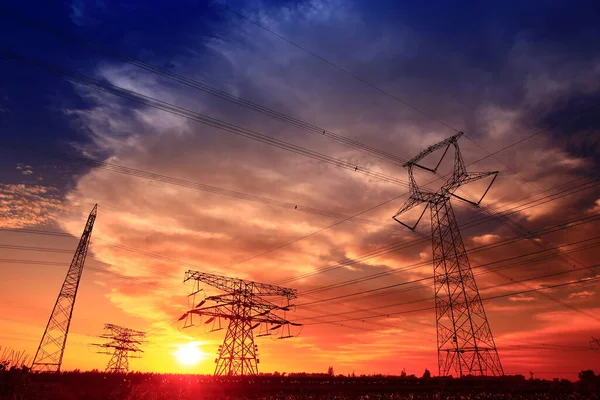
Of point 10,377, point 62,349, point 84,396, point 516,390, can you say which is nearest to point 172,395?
point 84,396

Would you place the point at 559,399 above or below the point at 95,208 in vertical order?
below

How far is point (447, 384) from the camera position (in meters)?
29.1

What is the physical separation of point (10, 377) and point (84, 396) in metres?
4.90

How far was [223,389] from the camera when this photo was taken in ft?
77.3

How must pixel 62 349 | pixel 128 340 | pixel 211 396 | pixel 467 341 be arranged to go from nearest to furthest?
1. pixel 211 396
2. pixel 467 341
3. pixel 62 349
4. pixel 128 340

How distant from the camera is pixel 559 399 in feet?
70.1

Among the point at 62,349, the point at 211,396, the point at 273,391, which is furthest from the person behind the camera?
the point at 62,349

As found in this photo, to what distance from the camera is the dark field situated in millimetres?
19562

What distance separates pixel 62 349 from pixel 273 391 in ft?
98.7

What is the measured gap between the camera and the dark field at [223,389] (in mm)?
19562

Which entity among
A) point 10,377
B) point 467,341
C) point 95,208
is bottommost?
point 10,377

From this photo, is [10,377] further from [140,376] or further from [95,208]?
[95,208]

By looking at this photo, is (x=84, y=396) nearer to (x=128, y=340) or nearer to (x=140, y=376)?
(x=140, y=376)

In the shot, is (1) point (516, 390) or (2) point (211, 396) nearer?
(2) point (211, 396)
